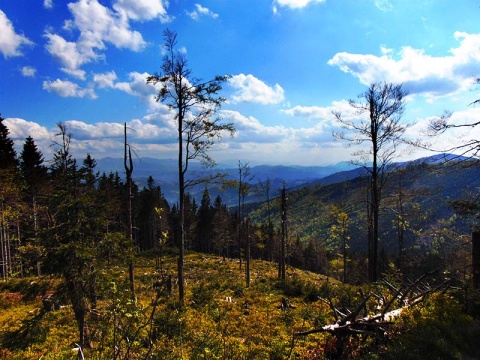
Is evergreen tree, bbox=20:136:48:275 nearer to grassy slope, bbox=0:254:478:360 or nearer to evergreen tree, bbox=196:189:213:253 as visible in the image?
grassy slope, bbox=0:254:478:360

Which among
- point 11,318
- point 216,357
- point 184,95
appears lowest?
point 11,318

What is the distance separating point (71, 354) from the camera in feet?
28.8

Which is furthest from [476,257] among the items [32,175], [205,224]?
[205,224]

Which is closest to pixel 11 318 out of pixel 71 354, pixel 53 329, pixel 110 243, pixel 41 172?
pixel 53 329

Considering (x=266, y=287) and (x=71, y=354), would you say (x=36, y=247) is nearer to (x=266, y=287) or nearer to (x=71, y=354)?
(x=71, y=354)

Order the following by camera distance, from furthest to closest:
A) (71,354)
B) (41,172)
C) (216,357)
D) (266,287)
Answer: (41,172) → (266,287) → (71,354) → (216,357)

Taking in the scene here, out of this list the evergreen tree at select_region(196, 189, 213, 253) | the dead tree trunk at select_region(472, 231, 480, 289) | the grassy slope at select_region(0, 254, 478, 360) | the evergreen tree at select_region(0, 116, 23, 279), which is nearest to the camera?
the grassy slope at select_region(0, 254, 478, 360)

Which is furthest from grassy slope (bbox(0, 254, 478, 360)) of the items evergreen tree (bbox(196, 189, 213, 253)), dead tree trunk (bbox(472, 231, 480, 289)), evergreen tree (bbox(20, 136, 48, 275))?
evergreen tree (bbox(196, 189, 213, 253))

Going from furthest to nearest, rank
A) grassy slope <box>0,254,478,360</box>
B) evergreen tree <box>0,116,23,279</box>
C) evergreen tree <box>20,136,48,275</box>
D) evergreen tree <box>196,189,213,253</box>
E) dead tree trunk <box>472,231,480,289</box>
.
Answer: evergreen tree <box>196,189,213,253</box> < evergreen tree <box>20,136,48,275</box> < evergreen tree <box>0,116,23,279</box> < dead tree trunk <box>472,231,480,289</box> < grassy slope <box>0,254,478,360</box>

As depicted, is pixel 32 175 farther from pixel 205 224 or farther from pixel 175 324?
pixel 205 224

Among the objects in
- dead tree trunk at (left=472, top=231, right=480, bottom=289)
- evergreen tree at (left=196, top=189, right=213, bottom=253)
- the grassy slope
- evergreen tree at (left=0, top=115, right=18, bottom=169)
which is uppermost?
evergreen tree at (left=0, top=115, right=18, bottom=169)

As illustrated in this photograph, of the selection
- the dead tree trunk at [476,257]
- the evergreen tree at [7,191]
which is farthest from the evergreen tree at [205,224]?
the dead tree trunk at [476,257]

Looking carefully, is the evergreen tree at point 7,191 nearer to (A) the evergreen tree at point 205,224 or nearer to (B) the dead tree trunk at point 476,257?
(B) the dead tree trunk at point 476,257

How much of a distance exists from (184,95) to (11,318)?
43.4ft
